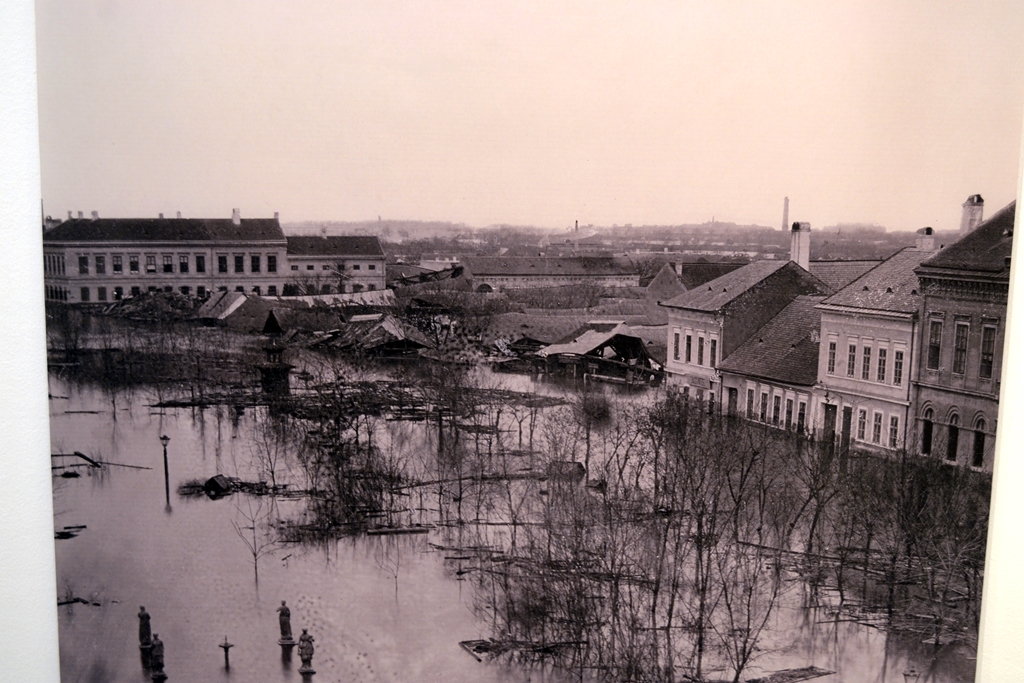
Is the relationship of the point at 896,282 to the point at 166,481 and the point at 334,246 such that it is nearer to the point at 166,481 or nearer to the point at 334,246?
the point at 334,246

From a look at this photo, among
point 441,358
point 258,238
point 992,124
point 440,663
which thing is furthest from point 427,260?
point 992,124

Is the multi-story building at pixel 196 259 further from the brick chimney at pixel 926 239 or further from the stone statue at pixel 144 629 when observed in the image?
the brick chimney at pixel 926 239

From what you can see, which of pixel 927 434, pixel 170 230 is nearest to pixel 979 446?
pixel 927 434

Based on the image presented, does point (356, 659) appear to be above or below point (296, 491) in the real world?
below

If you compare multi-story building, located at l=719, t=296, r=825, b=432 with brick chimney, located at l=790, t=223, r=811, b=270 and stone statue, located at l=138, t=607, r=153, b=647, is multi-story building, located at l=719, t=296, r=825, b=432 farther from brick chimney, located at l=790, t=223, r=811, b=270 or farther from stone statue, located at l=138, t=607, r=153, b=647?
stone statue, located at l=138, t=607, r=153, b=647

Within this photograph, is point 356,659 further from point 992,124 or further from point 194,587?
point 992,124

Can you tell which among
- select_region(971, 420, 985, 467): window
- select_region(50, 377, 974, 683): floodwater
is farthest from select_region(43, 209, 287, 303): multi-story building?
select_region(971, 420, 985, 467): window
